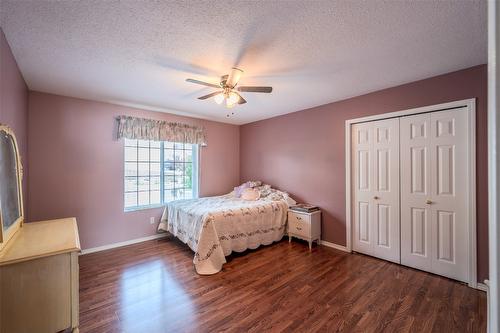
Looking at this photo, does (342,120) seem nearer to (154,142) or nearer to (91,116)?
(154,142)

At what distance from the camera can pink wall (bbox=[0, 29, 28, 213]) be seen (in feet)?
6.10

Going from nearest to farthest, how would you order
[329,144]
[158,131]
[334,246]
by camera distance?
[334,246] < [329,144] < [158,131]

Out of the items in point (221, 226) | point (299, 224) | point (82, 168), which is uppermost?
point (82, 168)

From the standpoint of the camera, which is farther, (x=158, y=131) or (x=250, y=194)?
(x=250, y=194)

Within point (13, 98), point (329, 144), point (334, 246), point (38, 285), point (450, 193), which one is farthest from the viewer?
point (329, 144)

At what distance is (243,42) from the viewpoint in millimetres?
1984

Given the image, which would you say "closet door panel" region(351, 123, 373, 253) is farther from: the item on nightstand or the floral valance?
the floral valance

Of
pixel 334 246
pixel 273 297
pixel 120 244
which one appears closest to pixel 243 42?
pixel 273 297

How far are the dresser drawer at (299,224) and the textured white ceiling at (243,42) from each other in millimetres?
2032

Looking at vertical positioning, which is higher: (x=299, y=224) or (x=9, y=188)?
(x=9, y=188)

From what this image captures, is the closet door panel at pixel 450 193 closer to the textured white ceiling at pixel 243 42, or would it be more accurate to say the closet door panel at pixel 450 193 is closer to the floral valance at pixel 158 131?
the textured white ceiling at pixel 243 42

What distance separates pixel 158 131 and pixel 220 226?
2150mm

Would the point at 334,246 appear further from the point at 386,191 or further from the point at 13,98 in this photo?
the point at 13,98

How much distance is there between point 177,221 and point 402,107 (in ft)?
12.3
